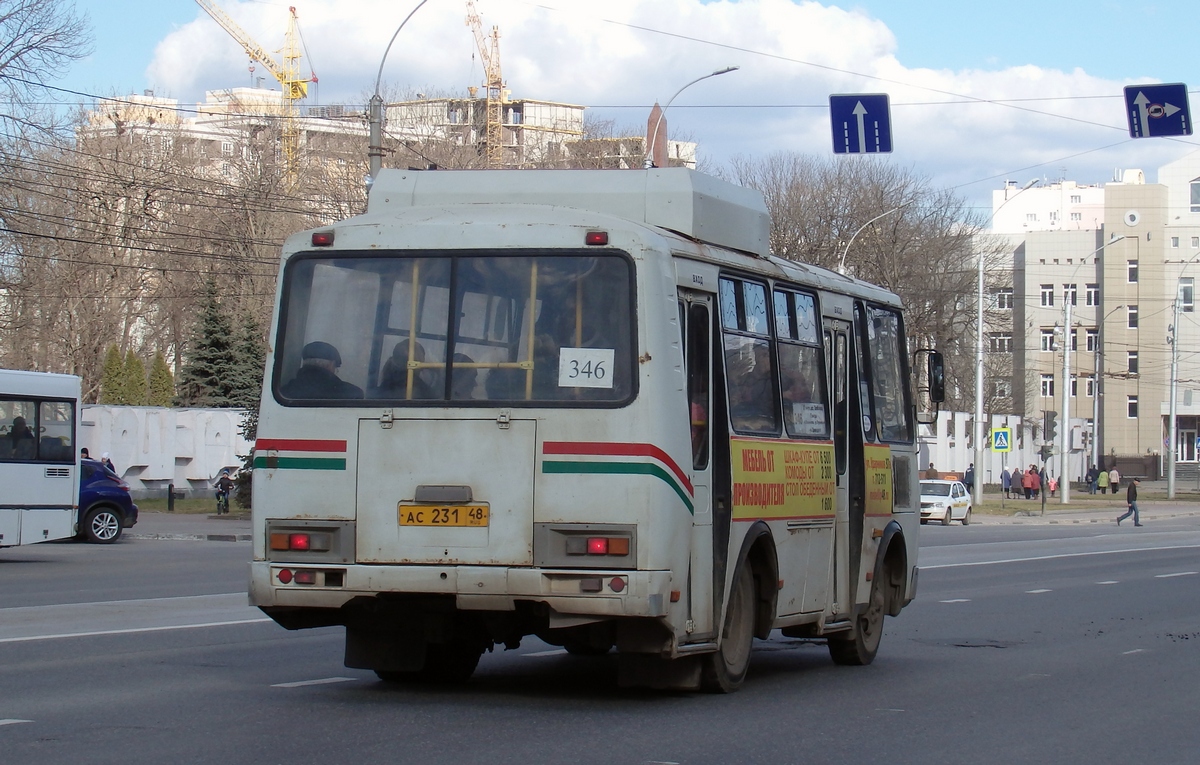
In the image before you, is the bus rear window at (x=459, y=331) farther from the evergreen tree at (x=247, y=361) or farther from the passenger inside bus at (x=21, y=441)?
the evergreen tree at (x=247, y=361)

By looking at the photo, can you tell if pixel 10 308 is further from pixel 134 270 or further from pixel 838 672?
pixel 838 672

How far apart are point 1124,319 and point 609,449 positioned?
95.3 m

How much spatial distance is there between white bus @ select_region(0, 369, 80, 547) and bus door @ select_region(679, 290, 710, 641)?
653 inches

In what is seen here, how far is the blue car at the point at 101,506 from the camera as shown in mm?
28844

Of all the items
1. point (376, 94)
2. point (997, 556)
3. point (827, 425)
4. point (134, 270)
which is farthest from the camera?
point (134, 270)

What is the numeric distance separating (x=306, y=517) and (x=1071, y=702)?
5.00 m

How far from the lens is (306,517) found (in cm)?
880

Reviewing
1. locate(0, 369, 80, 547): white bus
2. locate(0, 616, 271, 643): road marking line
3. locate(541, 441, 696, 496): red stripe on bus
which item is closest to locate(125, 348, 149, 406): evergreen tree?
locate(0, 369, 80, 547): white bus

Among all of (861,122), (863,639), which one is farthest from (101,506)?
(863,639)

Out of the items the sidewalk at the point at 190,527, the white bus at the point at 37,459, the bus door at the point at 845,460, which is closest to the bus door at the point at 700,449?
the bus door at the point at 845,460

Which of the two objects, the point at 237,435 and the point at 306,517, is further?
the point at 237,435

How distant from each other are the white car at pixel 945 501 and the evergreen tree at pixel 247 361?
22.3m

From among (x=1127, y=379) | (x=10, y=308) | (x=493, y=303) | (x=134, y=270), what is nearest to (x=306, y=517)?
(x=493, y=303)

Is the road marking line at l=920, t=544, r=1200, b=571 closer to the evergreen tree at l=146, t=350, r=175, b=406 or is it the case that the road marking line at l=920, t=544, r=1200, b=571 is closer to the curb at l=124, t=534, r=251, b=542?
the curb at l=124, t=534, r=251, b=542
